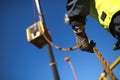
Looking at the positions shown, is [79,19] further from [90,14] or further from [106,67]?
[106,67]

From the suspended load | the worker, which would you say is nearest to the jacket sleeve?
the worker

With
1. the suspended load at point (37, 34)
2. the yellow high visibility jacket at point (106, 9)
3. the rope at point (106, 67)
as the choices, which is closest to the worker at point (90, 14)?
the yellow high visibility jacket at point (106, 9)

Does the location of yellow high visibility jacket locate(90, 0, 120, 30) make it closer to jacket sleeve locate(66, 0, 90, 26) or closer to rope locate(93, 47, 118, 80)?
jacket sleeve locate(66, 0, 90, 26)

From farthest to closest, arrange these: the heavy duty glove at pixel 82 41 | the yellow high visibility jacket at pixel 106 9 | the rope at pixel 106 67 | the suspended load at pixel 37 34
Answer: the suspended load at pixel 37 34
the heavy duty glove at pixel 82 41
the yellow high visibility jacket at pixel 106 9
the rope at pixel 106 67

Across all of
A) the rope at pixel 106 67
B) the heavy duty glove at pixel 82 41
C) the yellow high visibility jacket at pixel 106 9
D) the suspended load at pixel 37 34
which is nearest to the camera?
the rope at pixel 106 67

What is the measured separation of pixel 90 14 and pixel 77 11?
0.31ft

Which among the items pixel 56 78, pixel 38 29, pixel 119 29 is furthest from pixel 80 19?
pixel 56 78

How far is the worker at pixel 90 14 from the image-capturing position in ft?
4.37

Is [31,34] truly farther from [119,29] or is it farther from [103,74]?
[119,29]

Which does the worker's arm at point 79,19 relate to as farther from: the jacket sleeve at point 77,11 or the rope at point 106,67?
the rope at point 106,67

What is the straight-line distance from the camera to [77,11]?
1.58 meters

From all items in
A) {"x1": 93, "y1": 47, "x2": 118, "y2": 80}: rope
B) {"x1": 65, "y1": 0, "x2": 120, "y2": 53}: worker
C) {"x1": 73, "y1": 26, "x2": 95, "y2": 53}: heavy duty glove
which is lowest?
{"x1": 93, "y1": 47, "x2": 118, "y2": 80}: rope

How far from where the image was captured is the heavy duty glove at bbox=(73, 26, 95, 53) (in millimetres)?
1540

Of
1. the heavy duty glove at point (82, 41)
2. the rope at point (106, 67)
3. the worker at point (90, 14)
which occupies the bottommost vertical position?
the rope at point (106, 67)
